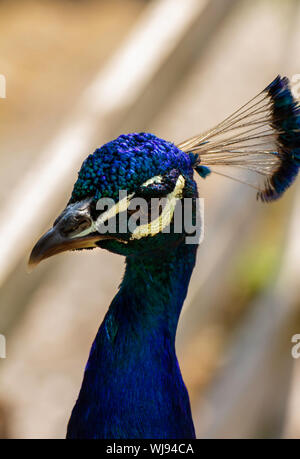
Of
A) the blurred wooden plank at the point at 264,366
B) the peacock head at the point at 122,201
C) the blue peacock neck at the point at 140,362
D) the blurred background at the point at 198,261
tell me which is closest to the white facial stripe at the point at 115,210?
the peacock head at the point at 122,201

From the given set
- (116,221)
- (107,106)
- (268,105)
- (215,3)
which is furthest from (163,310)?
(215,3)

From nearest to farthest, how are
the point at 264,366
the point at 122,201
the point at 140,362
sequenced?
the point at 122,201
the point at 140,362
the point at 264,366

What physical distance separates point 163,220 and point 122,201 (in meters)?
0.08

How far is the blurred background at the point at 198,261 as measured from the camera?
1776 millimetres

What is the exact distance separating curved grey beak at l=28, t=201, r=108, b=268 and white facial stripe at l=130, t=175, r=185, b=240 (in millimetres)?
77

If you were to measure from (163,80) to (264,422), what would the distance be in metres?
1.13

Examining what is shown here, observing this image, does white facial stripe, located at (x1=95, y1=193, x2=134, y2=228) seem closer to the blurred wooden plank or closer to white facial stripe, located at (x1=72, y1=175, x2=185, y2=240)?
white facial stripe, located at (x1=72, y1=175, x2=185, y2=240)

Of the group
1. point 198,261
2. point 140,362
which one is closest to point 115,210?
point 140,362

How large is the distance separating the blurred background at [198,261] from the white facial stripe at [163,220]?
798 mm

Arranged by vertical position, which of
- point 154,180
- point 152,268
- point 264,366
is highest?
point 154,180

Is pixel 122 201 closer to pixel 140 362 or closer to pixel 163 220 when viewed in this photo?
pixel 163 220

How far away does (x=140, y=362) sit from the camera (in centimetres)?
98

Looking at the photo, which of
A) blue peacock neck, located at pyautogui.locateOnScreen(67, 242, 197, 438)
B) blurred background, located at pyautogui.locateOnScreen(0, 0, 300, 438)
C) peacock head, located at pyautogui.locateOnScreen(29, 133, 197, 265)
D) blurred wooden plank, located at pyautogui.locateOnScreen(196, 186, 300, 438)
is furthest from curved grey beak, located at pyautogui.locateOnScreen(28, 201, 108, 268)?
blurred wooden plank, located at pyautogui.locateOnScreen(196, 186, 300, 438)
